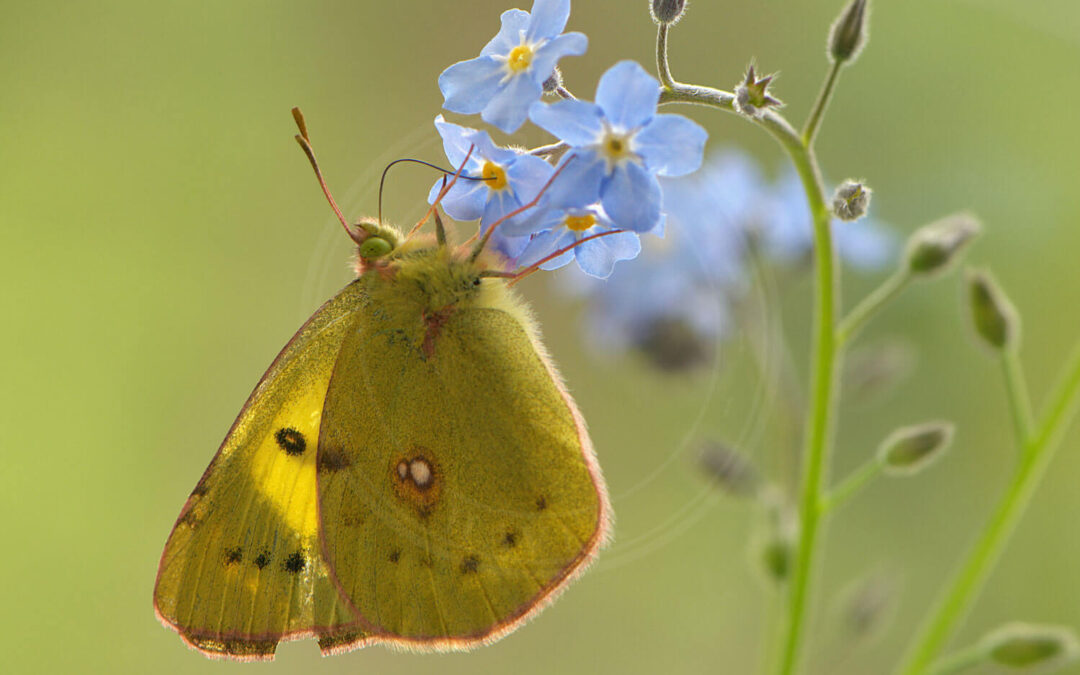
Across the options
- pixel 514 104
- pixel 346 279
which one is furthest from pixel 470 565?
pixel 346 279

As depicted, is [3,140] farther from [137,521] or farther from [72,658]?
[72,658]

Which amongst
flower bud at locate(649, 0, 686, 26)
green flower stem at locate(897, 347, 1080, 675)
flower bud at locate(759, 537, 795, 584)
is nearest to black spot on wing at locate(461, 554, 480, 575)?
flower bud at locate(759, 537, 795, 584)

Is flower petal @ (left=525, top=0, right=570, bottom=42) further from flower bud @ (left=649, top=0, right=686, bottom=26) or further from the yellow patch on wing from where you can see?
the yellow patch on wing

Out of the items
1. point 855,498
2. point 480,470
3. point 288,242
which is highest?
point 288,242

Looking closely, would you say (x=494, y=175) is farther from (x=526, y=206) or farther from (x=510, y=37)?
(x=510, y=37)

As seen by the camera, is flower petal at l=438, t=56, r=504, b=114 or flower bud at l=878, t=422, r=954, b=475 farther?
flower bud at l=878, t=422, r=954, b=475

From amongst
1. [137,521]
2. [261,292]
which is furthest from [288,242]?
[137,521]
